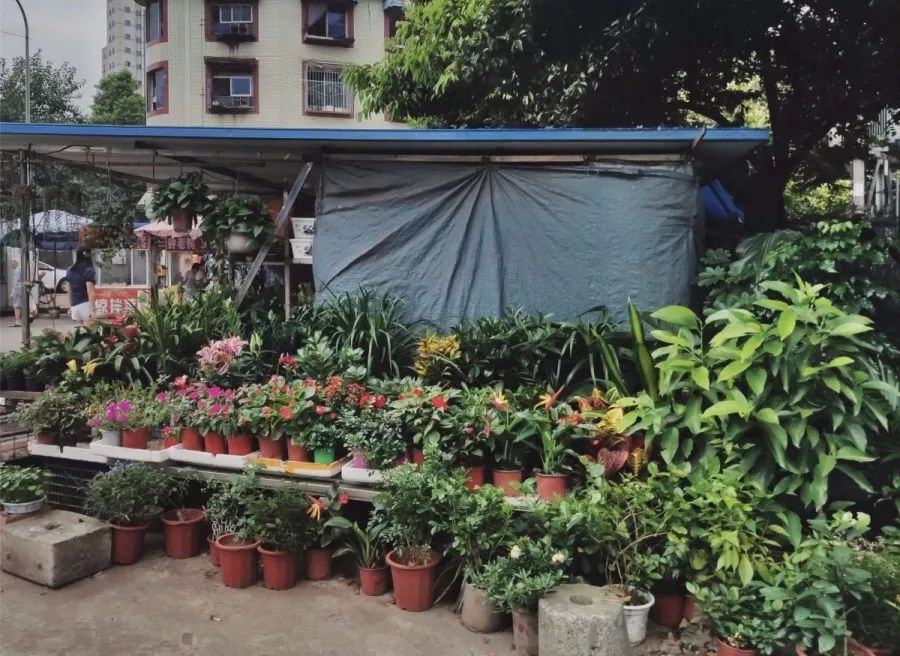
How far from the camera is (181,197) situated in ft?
19.6

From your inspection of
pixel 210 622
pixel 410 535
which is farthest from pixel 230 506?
pixel 410 535

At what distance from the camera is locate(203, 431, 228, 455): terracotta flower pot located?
471 cm

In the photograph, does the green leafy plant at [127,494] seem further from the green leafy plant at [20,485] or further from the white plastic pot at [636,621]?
the white plastic pot at [636,621]

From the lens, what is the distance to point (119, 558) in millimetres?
4605

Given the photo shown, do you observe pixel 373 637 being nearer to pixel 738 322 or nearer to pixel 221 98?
pixel 738 322

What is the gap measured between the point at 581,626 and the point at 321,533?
5.79ft

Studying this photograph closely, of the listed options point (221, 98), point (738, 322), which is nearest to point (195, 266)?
point (738, 322)

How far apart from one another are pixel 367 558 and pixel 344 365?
53.7 inches

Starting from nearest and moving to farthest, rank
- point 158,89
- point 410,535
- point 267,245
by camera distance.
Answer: point 410,535 → point 267,245 → point 158,89

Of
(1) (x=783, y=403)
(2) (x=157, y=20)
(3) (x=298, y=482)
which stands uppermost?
(2) (x=157, y=20)

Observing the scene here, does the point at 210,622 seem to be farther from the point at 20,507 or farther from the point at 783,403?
the point at 783,403

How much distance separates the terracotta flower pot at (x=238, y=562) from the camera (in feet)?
14.0

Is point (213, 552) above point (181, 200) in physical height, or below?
below

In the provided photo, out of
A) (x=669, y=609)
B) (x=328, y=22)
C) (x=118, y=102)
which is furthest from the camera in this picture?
(x=118, y=102)
